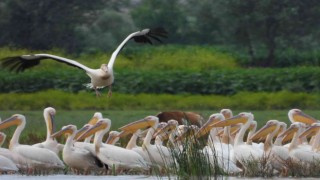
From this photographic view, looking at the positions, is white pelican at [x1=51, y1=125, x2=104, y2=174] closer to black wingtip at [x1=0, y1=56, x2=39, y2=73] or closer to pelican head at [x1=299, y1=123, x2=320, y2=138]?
black wingtip at [x1=0, y1=56, x2=39, y2=73]

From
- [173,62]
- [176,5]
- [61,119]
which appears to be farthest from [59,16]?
[61,119]

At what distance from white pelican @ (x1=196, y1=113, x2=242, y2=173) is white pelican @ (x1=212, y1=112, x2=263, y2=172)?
9cm

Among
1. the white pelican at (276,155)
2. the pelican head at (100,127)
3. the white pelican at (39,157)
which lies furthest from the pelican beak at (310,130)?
the white pelican at (39,157)

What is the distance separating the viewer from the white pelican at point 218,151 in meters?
12.8

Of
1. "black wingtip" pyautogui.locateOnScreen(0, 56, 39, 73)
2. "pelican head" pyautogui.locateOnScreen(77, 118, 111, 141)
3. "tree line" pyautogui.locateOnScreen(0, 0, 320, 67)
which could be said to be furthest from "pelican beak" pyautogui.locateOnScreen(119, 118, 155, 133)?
"tree line" pyautogui.locateOnScreen(0, 0, 320, 67)

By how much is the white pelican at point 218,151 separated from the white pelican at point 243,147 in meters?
0.09

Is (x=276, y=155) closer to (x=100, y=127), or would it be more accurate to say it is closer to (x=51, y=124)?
(x=100, y=127)

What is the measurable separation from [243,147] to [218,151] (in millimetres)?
655

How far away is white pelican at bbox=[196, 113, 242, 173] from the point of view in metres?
12.8

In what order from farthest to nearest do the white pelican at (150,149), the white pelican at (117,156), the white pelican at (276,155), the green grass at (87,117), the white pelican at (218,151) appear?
the green grass at (87,117)
the white pelican at (117,156)
the white pelican at (276,155)
the white pelican at (150,149)
the white pelican at (218,151)

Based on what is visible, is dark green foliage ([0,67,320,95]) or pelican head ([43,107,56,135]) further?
dark green foliage ([0,67,320,95])

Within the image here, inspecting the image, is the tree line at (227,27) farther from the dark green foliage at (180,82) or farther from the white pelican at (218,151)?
the white pelican at (218,151)

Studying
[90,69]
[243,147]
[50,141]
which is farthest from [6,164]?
[90,69]

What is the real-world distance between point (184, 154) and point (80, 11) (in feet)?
95.9
